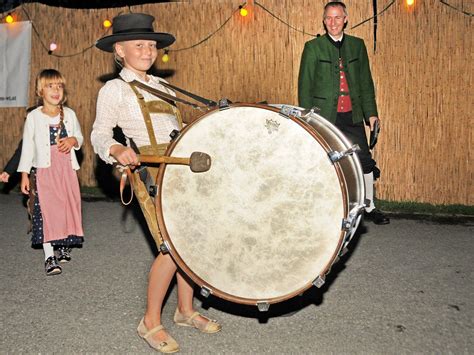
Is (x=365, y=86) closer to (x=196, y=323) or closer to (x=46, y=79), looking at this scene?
(x=46, y=79)

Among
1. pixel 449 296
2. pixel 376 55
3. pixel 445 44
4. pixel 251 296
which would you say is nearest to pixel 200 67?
pixel 376 55

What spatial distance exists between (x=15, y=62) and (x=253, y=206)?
674 cm

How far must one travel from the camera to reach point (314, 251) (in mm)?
2582

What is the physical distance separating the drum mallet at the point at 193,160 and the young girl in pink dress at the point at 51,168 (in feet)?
7.18

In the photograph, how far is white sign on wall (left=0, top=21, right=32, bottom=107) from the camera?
27.0 feet

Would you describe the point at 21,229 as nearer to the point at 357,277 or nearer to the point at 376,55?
the point at 357,277

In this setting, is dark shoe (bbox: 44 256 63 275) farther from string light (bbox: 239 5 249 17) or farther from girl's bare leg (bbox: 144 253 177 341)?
string light (bbox: 239 5 249 17)

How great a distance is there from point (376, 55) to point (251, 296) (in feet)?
14.6

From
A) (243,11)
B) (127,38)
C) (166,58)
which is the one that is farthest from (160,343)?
(166,58)

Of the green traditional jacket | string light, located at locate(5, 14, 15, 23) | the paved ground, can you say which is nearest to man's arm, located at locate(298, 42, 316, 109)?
the green traditional jacket

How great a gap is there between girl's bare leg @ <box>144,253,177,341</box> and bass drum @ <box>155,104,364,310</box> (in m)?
0.24

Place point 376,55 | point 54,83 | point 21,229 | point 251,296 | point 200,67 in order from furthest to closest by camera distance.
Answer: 1. point 200,67
2. point 376,55
3. point 21,229
4. point 54,83
5. point 251,296

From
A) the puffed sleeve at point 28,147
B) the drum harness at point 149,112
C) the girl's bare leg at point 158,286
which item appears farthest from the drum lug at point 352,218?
the puffed sleeve at point 28,147

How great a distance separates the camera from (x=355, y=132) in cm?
520
